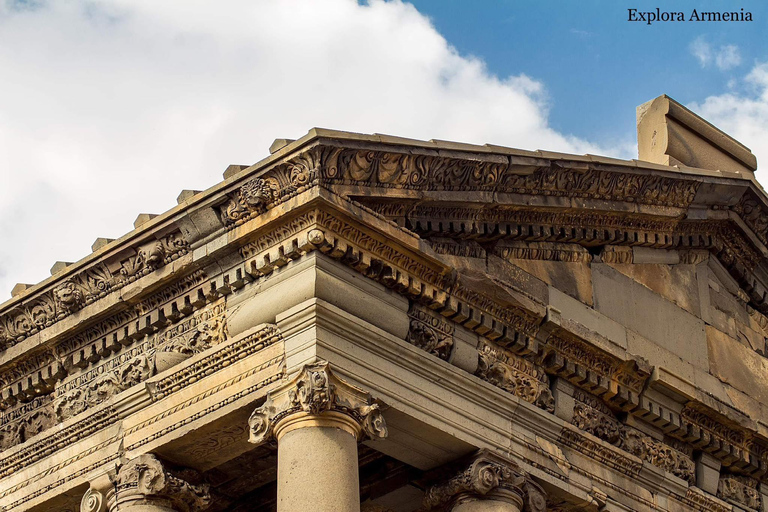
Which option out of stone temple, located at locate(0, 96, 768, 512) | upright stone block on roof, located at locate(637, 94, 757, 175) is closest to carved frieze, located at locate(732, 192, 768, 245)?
upright stone block on roof, located at locate(637, 94, 757, 175)

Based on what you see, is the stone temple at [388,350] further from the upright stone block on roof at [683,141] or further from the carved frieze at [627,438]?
the upright stone block on roof at [683,141]

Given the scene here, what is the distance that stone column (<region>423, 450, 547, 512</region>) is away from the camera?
19.3 metres

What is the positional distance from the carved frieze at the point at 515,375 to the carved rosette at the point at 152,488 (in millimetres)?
3475

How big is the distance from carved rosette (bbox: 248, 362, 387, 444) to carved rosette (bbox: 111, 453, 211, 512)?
1404mm

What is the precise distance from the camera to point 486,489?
19.3 metres

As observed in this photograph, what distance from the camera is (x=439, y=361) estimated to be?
63.7 ft

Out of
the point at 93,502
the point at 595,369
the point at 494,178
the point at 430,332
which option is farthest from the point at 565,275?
the point at 93,502

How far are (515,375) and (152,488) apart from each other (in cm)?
436

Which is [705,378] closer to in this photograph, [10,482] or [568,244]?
[568,244]

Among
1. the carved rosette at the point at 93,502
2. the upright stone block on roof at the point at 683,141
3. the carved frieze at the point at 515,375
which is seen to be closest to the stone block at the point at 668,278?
the upright stone block on roof at the point at 683,141

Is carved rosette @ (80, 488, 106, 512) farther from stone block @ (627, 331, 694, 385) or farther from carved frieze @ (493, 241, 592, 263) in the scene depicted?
stone block @ (627, 331, 694, 385)

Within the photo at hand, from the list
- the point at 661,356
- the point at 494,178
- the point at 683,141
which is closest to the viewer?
the point at 494,178

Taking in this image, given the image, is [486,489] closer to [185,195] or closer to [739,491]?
[185,195]

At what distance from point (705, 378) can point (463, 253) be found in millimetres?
4208
